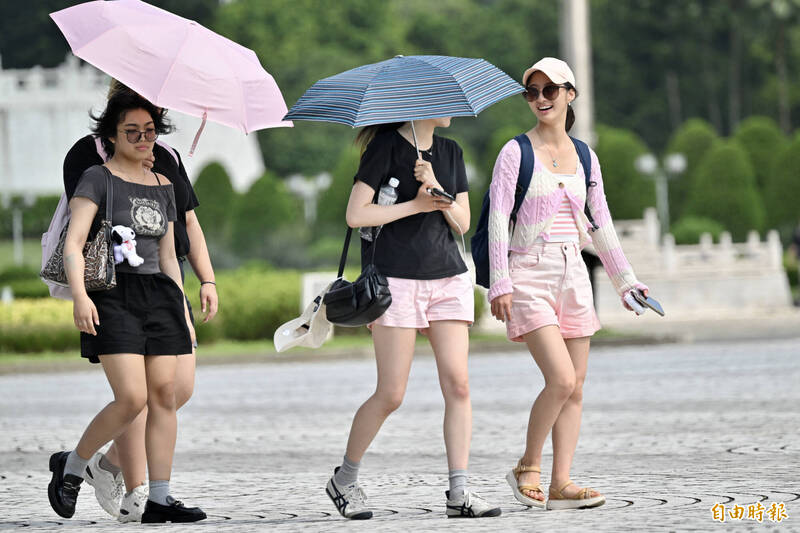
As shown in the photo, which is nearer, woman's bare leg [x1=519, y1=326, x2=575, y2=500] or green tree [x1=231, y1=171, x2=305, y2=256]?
woman's bare leg [x1=519, y1=326, x2=575, y2=500]

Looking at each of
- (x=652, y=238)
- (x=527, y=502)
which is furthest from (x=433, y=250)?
(x=652, y=238)

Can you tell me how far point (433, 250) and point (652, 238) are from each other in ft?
99.6

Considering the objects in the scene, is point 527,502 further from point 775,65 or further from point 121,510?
point 775,65

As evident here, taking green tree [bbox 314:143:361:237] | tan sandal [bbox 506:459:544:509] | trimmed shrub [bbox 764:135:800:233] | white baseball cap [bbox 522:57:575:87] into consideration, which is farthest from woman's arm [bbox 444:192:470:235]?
trimmed shrub [bbox 764:135:800:233]

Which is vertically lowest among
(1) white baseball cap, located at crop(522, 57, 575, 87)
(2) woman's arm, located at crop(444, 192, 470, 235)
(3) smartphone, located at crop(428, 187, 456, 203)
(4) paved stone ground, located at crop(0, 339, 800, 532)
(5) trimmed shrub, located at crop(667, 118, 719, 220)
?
(4) paved stone ground, located at crop(0, 339, 800, 532)

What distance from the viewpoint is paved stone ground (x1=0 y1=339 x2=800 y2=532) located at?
6.09 metres

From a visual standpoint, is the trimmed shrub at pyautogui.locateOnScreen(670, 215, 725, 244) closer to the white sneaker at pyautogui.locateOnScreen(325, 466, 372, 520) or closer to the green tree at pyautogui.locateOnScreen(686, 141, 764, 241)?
the green tree at pyautogui.locateOnScreen(686, 141, 764, 241)

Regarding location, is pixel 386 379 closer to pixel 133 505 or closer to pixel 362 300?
pixel 362 300

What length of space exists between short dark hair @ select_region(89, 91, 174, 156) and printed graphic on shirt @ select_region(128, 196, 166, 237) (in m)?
0.33

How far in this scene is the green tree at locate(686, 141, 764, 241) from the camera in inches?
1618

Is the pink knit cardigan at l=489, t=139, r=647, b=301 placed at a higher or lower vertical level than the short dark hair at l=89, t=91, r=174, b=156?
lower

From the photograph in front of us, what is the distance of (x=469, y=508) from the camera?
231 inches

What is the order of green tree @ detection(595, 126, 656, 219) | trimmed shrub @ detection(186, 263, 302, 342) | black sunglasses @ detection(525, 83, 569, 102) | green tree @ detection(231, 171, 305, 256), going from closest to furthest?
black sunglasses @ detection(525, 83, 569, 102) → trimmed shrub @ detection(186, 263, 302, 342) → green tree @ detection(231, 171, 305, 256) → green tree @ detection(595, 126, 656, 219)

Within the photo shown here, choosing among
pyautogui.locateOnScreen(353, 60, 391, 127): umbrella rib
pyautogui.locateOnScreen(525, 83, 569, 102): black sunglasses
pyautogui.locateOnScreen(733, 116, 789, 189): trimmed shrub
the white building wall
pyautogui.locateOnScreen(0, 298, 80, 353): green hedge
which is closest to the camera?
pyautogui.locateOnScreen(353, 60, 391, 127): umbrella rib
